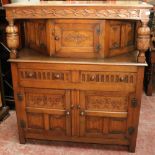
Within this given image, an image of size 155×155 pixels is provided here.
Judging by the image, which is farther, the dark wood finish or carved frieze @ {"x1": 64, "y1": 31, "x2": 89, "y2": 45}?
the dark wood finish

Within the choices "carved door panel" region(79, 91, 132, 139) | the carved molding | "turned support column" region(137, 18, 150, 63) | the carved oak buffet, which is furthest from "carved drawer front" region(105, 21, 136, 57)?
"carved door panel" region(79, 91, 132, 139)

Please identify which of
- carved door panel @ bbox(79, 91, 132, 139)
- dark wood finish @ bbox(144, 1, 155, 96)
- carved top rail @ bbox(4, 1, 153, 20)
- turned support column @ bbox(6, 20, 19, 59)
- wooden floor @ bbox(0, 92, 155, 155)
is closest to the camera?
carved top rail @ bbox(4, 1, 153, 20)

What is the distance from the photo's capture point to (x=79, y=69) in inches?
75.4

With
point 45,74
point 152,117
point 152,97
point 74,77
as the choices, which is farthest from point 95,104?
point 152,97

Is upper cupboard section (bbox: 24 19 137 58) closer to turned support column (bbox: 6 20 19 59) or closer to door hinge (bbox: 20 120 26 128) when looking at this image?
turned support column (bbox: 6 20 19 59)

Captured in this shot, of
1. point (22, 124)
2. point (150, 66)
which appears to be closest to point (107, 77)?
point (22, 124)

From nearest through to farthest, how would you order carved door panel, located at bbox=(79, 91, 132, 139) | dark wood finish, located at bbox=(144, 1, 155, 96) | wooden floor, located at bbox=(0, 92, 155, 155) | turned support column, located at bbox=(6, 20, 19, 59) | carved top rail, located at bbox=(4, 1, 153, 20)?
carved top rail, located at bbox=(4, 1, 153, 20) → turned support column, located at bbox=(6, 20, 19, 59) → carved door panel, located at bbox=(79, 91, 132, 139) → wooden floor, located at bbox=(0, 92, 155, 155) → dark wood finish, located at bbox=(144, 1, 155, 96)

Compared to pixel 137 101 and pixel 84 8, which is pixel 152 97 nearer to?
pixel 137 101

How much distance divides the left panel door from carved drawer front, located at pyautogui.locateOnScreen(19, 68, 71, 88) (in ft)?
0.26

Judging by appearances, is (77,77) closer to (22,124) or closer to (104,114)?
(104,114)

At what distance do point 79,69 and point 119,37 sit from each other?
467 millimetres

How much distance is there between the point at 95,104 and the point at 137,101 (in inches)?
14.2

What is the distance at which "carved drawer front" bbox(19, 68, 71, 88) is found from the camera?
196 centimetres

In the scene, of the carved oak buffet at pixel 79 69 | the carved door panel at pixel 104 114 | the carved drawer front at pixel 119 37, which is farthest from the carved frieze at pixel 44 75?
the carved drawer front at pixel 119 37
